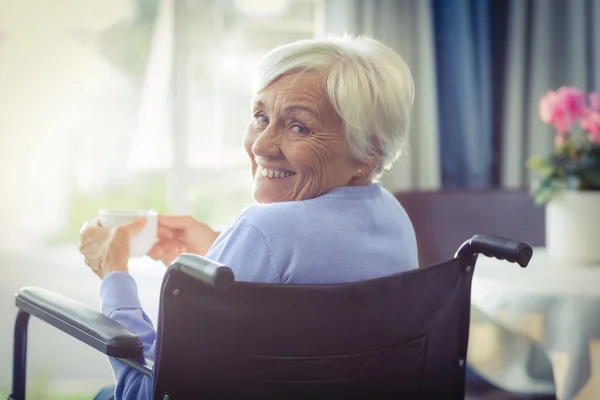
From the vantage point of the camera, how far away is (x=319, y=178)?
3.99 feet

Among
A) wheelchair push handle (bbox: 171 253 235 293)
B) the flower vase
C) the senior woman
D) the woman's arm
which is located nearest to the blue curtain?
the flower vase

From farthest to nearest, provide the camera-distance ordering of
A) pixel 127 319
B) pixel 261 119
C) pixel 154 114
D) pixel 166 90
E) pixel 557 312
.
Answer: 1. pixel 154 114
2. pixel 166 90
3. pixel 557 312
4. pixel 261 119
5. pixel 127 319

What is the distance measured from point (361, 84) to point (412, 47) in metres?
2.14

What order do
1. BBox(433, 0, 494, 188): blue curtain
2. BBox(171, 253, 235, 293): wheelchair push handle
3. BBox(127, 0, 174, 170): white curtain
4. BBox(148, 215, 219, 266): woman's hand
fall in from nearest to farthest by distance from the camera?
BBox(171, 253, 235, 293): wheelchair push handle → BBox(148, 215, 219, 266): woman's hand → BBox(433, 0, 494, 188): blue curtain → BBox(127, 0, 174, 170): white curtain

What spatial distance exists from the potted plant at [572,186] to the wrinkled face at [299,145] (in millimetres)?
948

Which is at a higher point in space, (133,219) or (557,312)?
(133,219)

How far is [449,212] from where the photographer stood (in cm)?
284

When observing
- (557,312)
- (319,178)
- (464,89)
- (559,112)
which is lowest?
(557,312)

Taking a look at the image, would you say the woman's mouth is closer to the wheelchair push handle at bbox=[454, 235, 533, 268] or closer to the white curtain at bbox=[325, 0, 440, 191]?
the wheelchair push handle at bbox=[454, 235, 533, 268]

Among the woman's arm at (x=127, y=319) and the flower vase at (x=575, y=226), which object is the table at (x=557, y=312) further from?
the woman's arm at (x=127, y=319)

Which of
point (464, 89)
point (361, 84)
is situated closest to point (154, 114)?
point (464, 89)

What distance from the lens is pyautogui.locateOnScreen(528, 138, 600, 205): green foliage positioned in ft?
6.64

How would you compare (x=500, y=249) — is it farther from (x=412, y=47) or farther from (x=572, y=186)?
(x=412, y=47)

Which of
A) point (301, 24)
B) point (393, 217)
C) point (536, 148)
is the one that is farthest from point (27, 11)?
point (393, 217)
